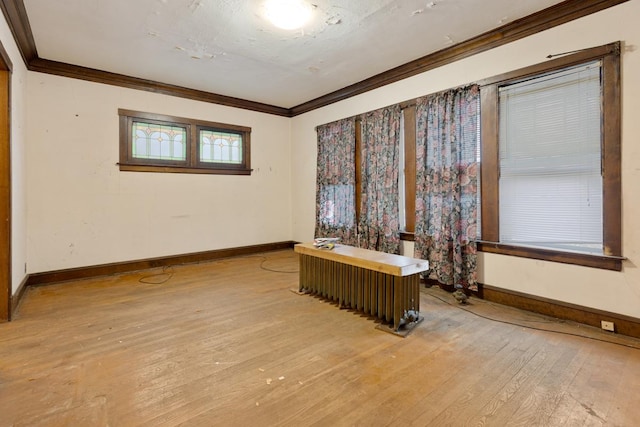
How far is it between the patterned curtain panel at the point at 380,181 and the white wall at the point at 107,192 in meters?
2.27

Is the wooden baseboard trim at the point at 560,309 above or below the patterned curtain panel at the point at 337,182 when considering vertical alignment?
below

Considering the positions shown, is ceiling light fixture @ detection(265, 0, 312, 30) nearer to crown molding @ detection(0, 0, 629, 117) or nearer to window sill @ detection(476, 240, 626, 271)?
crown molding @ detection(0, 0, 629, 117)

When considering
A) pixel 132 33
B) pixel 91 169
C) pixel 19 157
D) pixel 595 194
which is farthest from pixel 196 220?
pixel 595 194

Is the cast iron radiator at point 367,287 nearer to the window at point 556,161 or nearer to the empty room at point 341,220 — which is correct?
the empty room at point 341,220

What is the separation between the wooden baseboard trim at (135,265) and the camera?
3943mm

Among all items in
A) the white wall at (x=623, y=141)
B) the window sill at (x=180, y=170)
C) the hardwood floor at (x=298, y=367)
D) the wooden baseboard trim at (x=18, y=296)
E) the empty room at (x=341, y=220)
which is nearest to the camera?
the hardwood floor at (x=298, y=367)

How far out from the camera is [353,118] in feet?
15.9

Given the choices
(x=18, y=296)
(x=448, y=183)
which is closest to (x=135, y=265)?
(x=18, y=296)

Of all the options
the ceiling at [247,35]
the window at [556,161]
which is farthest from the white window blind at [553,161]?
the ceiling at [247,35]

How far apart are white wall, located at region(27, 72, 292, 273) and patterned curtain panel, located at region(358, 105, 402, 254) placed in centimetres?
227

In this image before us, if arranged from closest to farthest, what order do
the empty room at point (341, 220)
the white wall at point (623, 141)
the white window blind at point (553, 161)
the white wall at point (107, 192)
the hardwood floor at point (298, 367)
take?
1. the hardwood floor at point (298, 367)
2. the empty room at point (341, 220)
3. the white wall at point (623, 141)
4. the white window blind at point (553, 161)
5. the white wall at point (107, 192)

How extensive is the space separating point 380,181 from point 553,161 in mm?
1976

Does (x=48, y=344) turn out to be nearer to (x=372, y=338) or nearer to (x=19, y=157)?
(x=19, y=157)

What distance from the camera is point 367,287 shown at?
9.33ft
